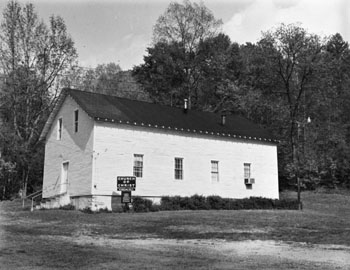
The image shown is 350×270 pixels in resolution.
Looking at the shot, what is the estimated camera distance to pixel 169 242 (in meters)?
14.3

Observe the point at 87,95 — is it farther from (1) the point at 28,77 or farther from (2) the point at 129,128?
(1) the point at 28,77

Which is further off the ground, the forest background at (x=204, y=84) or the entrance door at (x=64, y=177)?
the forest background at (x=204, y=84)

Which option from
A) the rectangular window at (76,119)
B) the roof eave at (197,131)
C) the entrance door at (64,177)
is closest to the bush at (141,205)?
the roof eave at (197,131)

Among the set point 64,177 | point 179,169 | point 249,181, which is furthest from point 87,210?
point 249,181

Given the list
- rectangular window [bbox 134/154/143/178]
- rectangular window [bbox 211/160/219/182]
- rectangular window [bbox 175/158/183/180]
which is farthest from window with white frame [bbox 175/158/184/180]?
rectangular window [bbox 134/154/143/178]

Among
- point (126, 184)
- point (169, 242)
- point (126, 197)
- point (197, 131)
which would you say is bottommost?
point (169, 242)

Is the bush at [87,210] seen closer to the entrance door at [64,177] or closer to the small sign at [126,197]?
the small sign at [126,197]

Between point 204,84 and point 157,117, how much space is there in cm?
2081

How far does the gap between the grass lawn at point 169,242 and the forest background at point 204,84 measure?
58.2 feet

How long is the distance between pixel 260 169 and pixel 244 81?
17.9 metres

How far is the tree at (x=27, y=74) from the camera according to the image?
3950cm

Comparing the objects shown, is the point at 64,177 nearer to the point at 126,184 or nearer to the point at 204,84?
the point at 126,184

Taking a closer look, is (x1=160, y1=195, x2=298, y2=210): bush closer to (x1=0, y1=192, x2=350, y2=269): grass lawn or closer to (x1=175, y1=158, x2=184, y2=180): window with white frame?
(x1=175, y1=158, x2=184, y2=180): window with white frame

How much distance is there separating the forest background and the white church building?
5.42 meters
